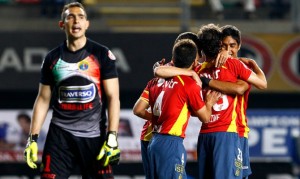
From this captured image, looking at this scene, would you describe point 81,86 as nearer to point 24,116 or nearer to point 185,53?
point 185,53

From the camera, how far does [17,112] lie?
58.7 ft

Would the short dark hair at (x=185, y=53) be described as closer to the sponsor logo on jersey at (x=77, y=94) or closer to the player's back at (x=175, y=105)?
the player's back at (x=175, y=105)

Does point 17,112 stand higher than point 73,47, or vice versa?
point 73,47

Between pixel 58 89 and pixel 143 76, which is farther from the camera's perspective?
pixel 143 76

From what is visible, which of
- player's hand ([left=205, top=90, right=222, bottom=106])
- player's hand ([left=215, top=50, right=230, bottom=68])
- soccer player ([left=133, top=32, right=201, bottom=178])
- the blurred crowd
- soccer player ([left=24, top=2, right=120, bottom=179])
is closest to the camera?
soccer player ([left=24, top=2, right=120, bottom=179])

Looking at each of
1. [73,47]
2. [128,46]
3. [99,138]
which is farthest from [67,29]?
[128,46]

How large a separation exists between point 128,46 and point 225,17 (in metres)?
1.91

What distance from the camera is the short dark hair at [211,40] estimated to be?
31.8 ft

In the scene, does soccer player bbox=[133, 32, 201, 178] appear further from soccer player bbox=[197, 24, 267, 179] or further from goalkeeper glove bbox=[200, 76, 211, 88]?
goalkeeper glove bbox=[200, 76, 211, 88]

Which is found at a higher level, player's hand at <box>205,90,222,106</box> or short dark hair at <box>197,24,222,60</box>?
short dark hair at <box>197,24,222,60</box>

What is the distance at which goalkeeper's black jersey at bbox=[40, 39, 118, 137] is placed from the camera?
9.30m

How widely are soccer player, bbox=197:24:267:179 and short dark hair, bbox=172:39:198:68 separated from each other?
0.47 metres

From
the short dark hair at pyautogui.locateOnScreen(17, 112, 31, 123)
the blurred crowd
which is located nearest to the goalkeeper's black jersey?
the blurred crowd

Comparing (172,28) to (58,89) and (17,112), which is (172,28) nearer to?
(17,112)
